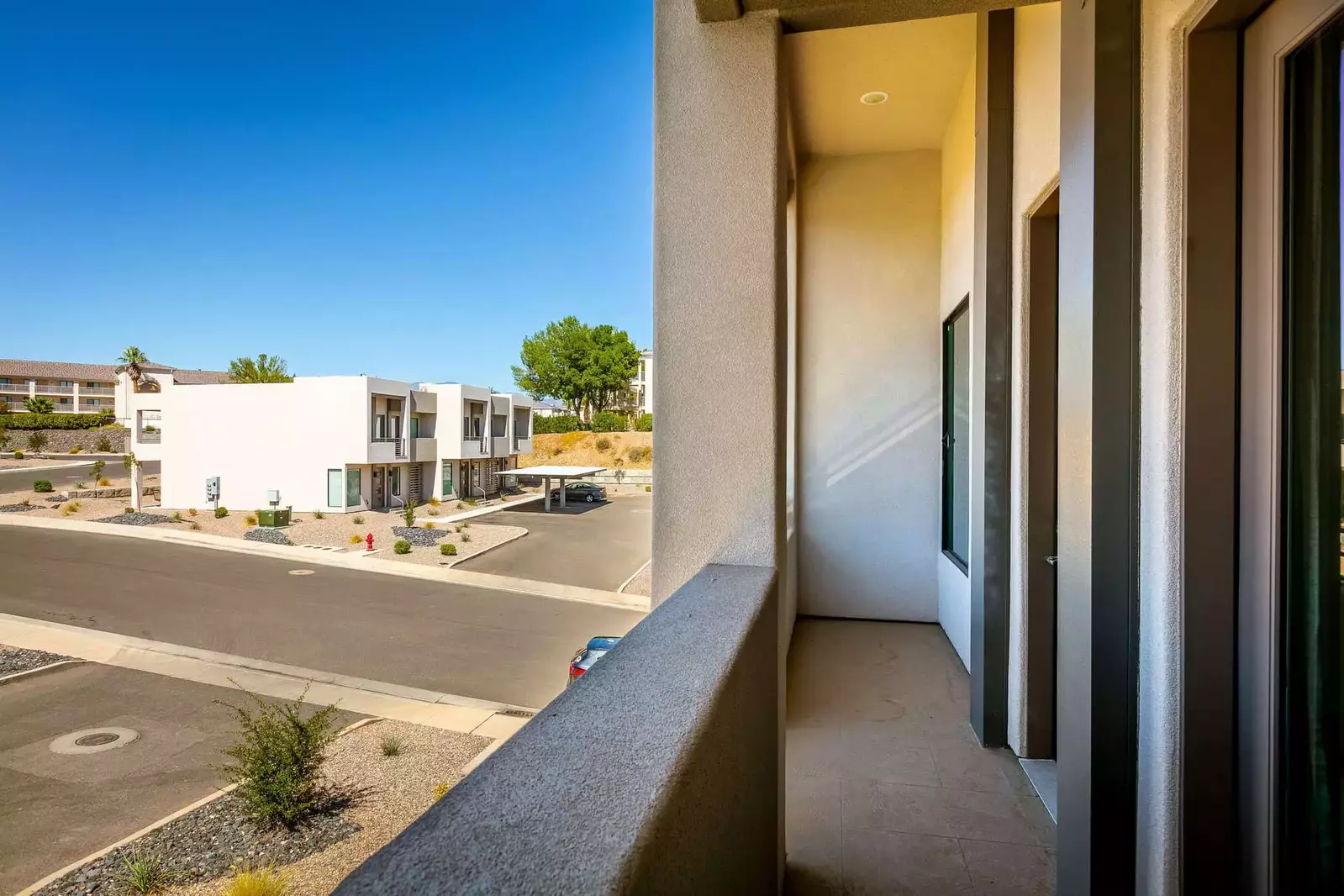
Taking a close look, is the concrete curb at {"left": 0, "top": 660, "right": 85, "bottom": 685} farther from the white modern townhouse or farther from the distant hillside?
the distant hillside

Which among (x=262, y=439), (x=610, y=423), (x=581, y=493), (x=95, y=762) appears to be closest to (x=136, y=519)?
(x=262, y=439)

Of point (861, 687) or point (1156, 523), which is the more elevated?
point (1156, 523)

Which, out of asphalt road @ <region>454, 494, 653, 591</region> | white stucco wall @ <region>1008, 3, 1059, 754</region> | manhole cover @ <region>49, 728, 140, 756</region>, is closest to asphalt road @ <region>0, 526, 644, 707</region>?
asphalt road @ <region>454, 494, 653, 591</region>

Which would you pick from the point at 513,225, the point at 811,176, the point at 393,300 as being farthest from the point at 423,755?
the point at 393,300

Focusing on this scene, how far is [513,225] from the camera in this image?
5800 centimetres

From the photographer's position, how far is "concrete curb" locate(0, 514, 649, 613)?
14641 millimetres

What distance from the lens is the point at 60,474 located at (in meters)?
32.5

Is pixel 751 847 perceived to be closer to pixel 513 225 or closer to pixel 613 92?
pixel 613 92

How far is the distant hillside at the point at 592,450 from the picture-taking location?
34.5 meters

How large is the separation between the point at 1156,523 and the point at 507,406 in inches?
1165

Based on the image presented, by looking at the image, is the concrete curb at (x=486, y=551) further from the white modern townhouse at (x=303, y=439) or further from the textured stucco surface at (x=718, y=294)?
the textured stucco surface at (x=718, y=294)

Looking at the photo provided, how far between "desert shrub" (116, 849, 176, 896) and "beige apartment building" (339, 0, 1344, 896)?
6577 mm

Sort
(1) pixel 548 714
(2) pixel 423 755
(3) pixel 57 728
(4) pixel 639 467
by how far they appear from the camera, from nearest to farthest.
Result: 1. (1) pixel 548 714
2. (2) pixel 423 755
3. (3) pixel 57 728
4. (4) pixel 639 467

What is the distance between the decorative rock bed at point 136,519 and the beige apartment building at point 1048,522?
1084 inches
